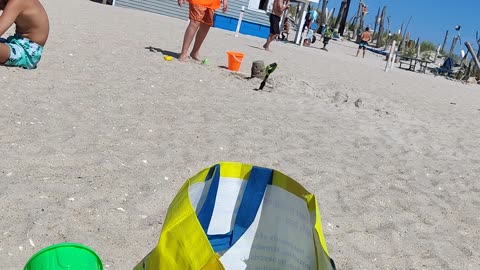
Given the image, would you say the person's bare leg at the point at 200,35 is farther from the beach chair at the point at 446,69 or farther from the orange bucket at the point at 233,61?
the beach chair at the point at 446,69

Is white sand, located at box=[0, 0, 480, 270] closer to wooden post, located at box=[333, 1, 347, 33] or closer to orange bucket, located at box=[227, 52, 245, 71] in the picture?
orange bucket, located at box=[227, 52, 245, 71]

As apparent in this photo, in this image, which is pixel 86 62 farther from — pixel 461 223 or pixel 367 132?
pixel 461 223

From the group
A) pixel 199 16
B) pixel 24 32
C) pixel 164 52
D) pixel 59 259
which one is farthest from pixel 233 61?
pixel 59 259

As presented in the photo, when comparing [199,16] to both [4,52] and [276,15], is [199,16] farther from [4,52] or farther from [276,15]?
[276,15]

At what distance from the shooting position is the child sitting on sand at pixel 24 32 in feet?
15.0

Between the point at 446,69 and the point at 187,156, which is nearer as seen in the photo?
the point at 187,156

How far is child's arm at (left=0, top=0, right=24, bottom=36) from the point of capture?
14.8 feet

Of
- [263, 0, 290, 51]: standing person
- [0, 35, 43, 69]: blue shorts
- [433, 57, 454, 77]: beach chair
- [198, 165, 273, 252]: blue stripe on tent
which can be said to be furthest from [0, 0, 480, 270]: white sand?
[433, 57, 454, 77]: beach chair

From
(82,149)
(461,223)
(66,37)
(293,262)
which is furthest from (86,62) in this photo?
(293,262)

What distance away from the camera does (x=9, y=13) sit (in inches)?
179

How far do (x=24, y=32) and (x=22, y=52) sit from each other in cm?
25

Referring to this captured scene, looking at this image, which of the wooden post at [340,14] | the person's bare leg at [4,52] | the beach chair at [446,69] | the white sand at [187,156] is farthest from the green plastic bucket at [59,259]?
the wooden post at [340,14]

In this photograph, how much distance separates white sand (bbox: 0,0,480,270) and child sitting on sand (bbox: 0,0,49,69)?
12 centimetres

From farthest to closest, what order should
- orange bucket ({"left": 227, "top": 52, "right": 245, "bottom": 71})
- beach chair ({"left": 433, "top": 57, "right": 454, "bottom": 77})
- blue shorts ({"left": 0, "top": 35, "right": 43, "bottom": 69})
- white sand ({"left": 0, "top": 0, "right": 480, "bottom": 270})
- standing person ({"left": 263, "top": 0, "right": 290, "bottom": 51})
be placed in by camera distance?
beach chair ({"left": 433, "top": 57, "right": 454, "bottom": 77}), standing person ({"left": 263, "top": 0, "right": 290, "bottom": 51}), orange bucket ({"left": 227, "top": 52, "right": 245, "bottom": 71}), blue shorts ({"left": 0, "top": 35, "right": 43, "bottom": 69}), white sand ({"left": 0, "top": 0, "right": 480, "bottom": 270})
